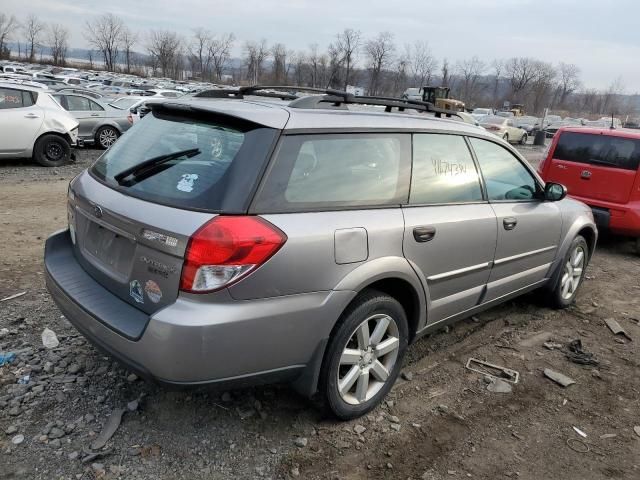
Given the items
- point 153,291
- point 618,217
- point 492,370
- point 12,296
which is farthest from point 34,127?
point 618,217

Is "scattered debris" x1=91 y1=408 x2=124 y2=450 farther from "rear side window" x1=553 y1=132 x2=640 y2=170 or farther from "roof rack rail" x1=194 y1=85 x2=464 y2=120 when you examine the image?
"rear side window" x1=553 y1=132 x2=640 y2=170

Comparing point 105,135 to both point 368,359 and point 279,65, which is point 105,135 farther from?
point 279,65

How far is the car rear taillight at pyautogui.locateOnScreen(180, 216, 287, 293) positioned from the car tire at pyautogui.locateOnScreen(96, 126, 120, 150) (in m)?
12.5

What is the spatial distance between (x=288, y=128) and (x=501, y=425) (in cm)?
212

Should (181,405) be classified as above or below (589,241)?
below

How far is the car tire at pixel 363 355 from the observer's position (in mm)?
2791

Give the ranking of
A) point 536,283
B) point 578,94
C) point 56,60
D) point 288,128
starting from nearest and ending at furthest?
point 288,128 < point 536,283 < point 56,60 < point 578,94

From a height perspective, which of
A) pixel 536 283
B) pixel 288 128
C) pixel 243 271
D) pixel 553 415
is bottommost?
pixel 553 415

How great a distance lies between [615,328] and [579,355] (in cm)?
83

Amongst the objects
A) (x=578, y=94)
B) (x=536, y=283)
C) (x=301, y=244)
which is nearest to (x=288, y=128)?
(x=301, y=244)

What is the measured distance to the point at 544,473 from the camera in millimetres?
2770

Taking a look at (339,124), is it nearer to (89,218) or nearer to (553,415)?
(89,218)

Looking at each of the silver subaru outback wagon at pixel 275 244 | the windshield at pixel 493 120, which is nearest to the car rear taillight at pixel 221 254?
the silver subaru outback wagon at pixel 275 244

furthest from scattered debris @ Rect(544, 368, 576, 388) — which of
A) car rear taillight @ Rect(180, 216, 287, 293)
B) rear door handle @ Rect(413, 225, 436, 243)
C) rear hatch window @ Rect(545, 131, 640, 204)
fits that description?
rear hatch window @ Rect(545, 131, 640, 204)
